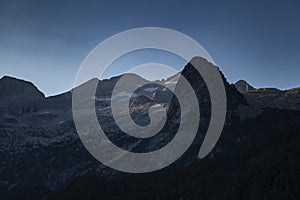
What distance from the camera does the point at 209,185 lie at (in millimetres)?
184500

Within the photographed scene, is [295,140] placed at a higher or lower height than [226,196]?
higher

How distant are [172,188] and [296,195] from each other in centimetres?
6059

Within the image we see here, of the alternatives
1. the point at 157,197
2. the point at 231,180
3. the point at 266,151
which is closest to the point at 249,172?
the point at 231,180

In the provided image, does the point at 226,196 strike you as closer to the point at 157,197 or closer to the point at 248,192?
the point at 248,192

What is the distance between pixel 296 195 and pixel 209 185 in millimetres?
42774

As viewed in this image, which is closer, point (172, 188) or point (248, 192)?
point (248, 192)

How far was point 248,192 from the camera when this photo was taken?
162 metres

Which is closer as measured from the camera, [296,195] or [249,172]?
[296,195]

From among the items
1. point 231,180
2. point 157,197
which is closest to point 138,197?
point 157,197

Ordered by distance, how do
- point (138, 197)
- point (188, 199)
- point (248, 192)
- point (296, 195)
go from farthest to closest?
point (138, 197) < point (188, 199) < point (248, 192) < point (296, 195)

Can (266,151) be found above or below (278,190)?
above

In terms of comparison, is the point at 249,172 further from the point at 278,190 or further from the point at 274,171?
the point at 278,190

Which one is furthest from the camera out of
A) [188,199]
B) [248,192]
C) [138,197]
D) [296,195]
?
[138,197]

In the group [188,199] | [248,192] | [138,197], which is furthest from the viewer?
[138,197]
